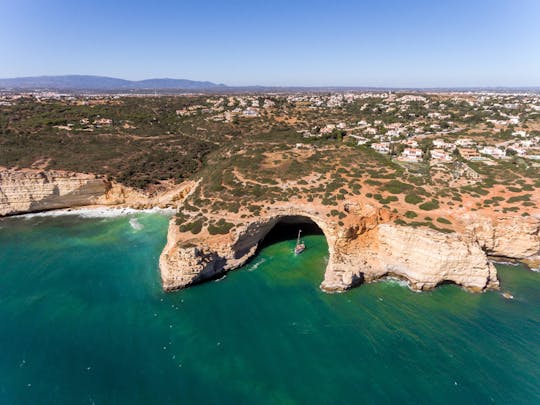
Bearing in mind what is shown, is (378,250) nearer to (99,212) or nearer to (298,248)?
(298,248)

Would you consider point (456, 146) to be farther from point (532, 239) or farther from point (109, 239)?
point (109, 239)

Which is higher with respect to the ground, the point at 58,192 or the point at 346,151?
the point at 346,151

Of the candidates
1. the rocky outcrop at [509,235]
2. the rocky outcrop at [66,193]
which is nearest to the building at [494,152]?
the rocky outcrop at [509,235]

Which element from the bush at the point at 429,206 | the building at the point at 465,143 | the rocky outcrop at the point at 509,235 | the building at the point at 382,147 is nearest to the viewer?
the rocky outcrop at the point at 509,235

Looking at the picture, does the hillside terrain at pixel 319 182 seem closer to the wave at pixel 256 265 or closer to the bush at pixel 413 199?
the bush at pixel 413 199

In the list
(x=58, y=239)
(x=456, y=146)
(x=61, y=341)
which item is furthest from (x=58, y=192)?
(x=456, y=146)

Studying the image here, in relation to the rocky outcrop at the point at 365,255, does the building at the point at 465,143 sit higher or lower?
higher

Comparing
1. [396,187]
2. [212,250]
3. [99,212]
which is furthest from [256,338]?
[99,212]

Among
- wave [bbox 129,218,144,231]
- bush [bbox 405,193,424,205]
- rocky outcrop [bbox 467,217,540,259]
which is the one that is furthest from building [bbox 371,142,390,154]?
wave [bbox 129,218,144,231]
